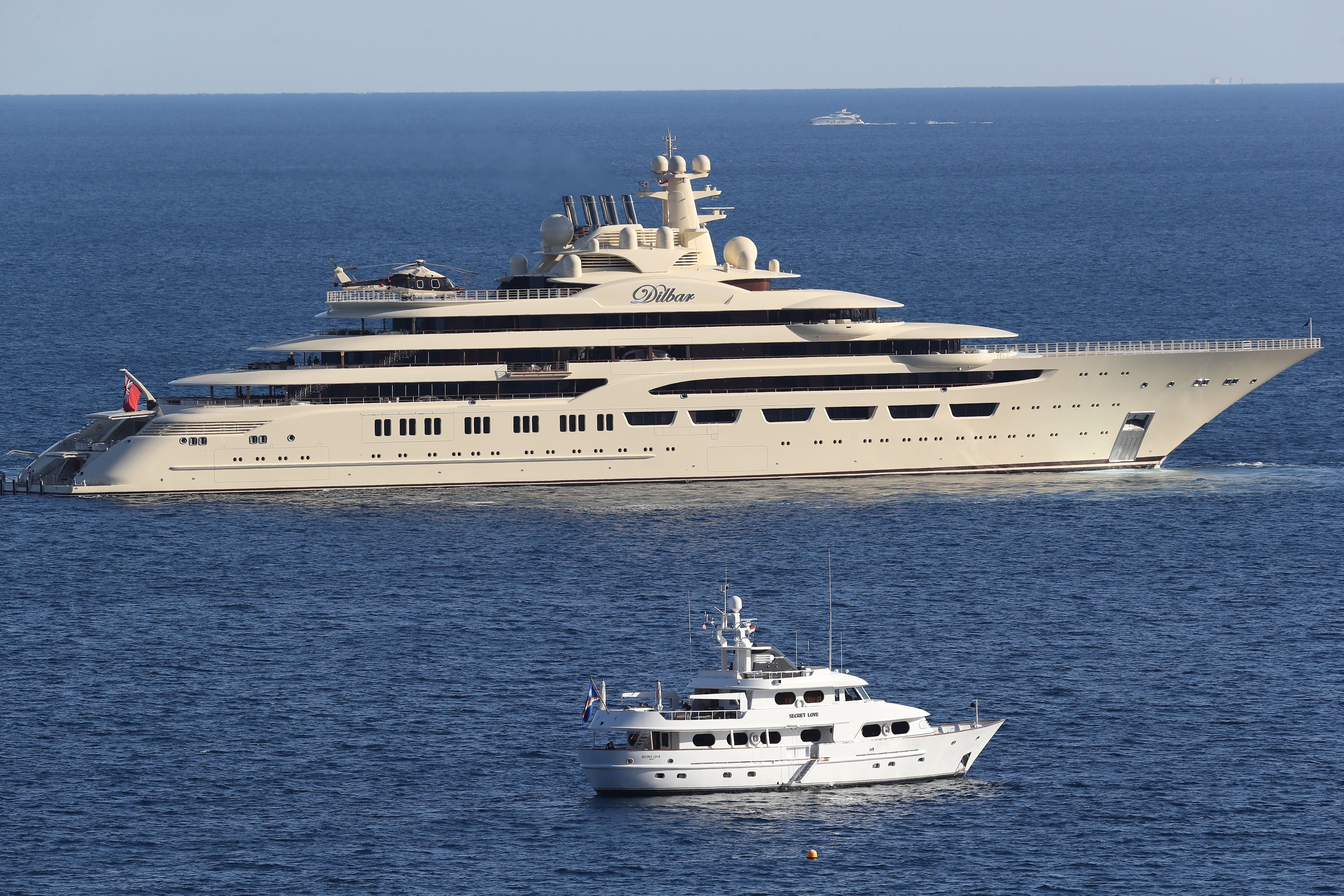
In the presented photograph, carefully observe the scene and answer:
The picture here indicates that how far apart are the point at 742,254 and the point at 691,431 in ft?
26.1

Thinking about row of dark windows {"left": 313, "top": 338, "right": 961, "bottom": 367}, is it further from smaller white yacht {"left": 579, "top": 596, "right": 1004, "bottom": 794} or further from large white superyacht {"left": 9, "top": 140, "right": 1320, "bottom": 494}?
smaller white yacht {"left": 579, "top": 596, "right": 1004, "bottom": 794}

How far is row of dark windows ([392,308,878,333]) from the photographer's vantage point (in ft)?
272

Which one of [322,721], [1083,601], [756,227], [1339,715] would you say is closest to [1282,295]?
[756,227]

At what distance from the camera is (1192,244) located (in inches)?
6383

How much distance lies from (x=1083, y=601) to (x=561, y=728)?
18.6 m

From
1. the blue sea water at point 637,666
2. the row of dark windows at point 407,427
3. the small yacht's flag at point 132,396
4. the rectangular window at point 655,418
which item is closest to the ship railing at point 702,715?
the blue sea water at point 637,666

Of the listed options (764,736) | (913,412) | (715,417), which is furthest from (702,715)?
(913,412)

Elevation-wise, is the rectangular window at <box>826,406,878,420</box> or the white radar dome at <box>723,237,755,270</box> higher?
the white radar dome at <box>723,237,755,270</box>

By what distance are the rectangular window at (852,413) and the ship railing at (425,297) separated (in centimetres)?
1039

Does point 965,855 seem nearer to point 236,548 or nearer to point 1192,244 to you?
point 236,548

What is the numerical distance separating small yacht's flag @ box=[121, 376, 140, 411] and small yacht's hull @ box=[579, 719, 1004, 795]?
118 feet

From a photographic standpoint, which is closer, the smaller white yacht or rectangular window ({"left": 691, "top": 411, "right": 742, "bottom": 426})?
the smaller white yacht

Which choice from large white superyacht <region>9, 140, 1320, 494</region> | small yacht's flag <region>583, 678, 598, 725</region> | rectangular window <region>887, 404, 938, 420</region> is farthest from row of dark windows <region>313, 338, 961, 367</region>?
small yacht's flag <region>583, 678, 598, 725</region>

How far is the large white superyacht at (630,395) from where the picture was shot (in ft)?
265
